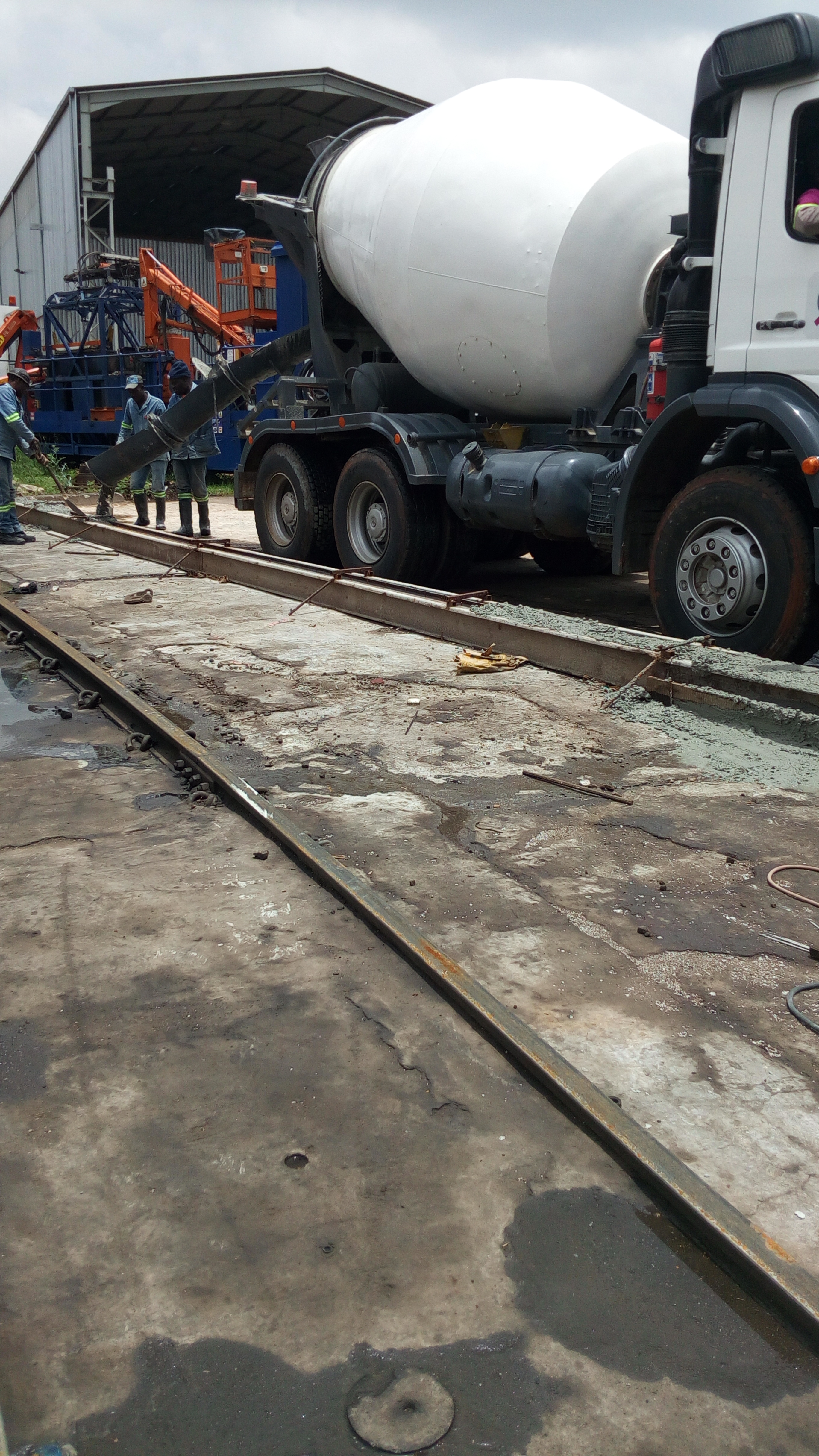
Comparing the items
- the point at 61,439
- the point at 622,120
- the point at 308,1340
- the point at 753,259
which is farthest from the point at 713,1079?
the point at 61,439

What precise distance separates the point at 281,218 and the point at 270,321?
7390 mm

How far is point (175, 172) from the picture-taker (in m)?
25.6

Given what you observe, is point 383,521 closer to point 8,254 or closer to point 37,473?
point 37,473

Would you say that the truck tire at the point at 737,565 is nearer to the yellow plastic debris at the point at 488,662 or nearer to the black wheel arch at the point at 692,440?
the black wheel arch at the point at 692,440

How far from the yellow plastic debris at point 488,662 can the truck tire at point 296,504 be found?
3529 millimetres

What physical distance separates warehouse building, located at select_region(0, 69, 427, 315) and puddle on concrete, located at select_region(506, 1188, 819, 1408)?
19.0 metres

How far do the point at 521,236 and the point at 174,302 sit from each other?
12.0 m

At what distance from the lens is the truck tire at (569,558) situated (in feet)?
31.6

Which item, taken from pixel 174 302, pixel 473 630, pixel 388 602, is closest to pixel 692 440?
pixel 473 630

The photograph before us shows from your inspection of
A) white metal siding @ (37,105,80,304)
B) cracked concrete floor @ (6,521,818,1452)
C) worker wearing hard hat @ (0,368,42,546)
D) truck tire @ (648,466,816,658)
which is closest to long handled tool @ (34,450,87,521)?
worker wearing hard hat @ (0,368,42,546)

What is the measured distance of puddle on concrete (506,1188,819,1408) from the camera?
1716mm

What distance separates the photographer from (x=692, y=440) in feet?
20.4

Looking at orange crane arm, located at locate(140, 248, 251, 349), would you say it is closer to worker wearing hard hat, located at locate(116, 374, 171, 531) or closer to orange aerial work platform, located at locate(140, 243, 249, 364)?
orange aerial work platform, located at locate(140, 243, 249, 364)

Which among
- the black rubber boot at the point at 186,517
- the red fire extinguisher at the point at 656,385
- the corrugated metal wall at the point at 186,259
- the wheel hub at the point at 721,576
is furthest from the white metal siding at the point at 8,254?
the wheel hub at the point at 721,576
